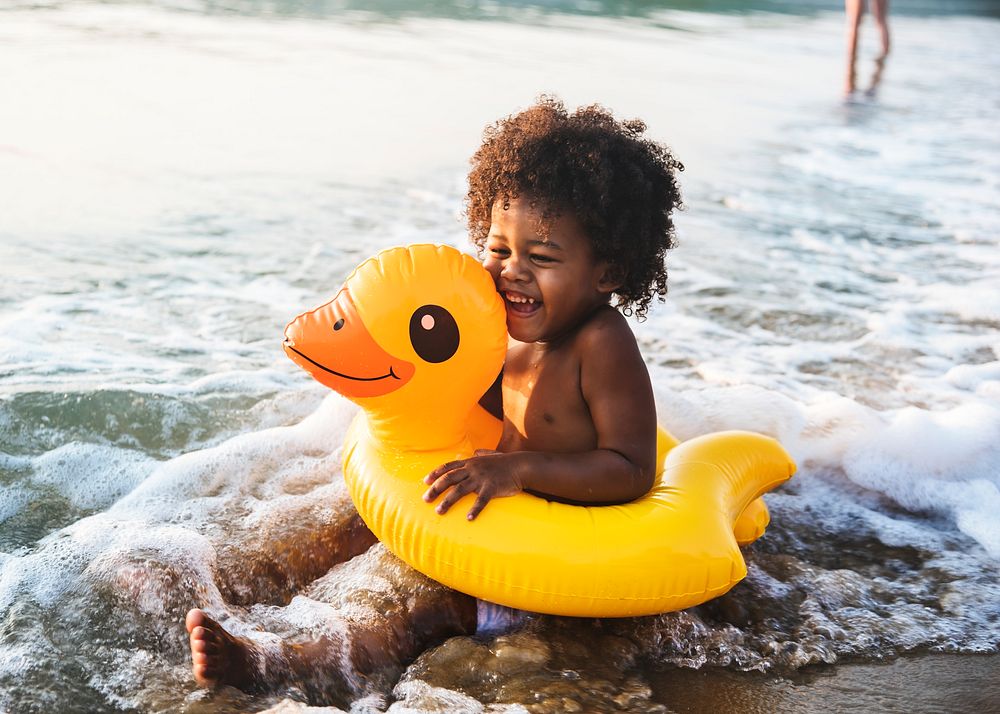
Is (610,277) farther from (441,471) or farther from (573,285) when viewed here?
(441,471)

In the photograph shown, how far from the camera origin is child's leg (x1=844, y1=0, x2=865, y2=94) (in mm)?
12570

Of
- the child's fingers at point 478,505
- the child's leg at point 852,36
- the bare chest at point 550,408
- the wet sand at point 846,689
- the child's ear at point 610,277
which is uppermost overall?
the child's leg at point 852,36

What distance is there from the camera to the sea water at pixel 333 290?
107 inches

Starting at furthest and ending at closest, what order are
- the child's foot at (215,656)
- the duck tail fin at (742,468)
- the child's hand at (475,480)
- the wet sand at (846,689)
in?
1. the duck tail fin at (742,468)
2. the child's hand at (475,480)
3. the wet sand at (846,689)
4. the child's foot at (215,656)

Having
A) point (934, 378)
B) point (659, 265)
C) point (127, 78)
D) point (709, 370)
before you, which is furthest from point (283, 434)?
point (127, 78)

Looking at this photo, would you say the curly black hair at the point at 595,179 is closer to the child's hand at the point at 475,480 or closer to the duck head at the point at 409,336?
the duck head at the point at 409,336

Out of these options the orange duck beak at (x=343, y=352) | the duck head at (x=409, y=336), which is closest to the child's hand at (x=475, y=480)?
the duck head at (x=409, y=336)

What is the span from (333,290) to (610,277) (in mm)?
2794

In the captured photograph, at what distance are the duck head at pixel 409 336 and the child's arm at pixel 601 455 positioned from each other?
0.69 feet

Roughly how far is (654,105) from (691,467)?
7.70 m

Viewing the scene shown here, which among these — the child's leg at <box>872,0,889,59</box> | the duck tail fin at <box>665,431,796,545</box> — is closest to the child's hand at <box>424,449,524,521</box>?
the duck tail fin at <box>665,431,796,545</box>

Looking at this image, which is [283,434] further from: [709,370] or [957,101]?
[957,101]

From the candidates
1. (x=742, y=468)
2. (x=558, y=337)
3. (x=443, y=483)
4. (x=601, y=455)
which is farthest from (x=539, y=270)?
(x=742, y=468)

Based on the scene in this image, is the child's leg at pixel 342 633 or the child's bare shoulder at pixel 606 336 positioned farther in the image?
the child's bare shoulder at pixel 606 336
